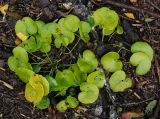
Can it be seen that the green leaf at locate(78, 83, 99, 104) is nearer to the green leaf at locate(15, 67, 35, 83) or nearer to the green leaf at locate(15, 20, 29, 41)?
the green leaf at locate(15, 67, 35, 83)

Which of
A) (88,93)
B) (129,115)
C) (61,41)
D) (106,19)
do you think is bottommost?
(129,115)

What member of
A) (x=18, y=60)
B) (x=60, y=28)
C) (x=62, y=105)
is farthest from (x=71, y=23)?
(x=62, y=105)

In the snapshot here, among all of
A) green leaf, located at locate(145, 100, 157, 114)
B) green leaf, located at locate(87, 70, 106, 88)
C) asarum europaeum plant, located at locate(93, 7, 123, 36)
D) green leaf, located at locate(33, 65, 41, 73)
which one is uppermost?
asarum europaeum plant, located at locate(93, 7, 123, 36)

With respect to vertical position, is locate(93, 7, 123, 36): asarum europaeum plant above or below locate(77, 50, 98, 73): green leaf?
above

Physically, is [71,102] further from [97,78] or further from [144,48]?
[144,48]

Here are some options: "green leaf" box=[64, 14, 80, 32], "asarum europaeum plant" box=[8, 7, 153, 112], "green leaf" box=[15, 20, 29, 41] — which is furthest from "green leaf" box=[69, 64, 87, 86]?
"green leaf" box=[15, 20, 29, 41]

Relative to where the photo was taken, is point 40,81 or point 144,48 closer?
point 40,81

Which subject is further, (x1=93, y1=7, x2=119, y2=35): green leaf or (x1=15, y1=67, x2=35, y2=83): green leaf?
(x1=93, y1=7, x2=119, y2=35): green leaf
